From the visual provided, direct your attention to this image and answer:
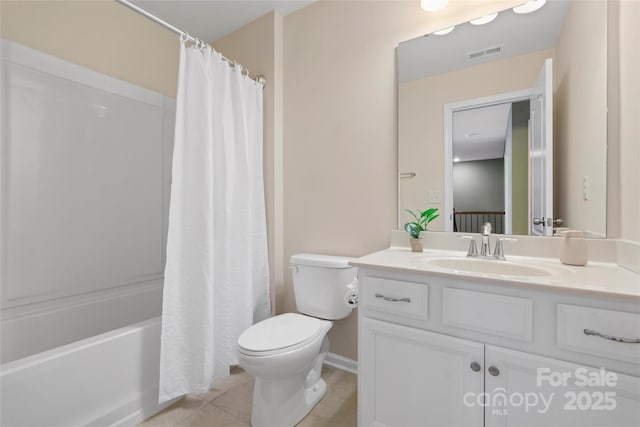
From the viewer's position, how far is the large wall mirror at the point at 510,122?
1.25m

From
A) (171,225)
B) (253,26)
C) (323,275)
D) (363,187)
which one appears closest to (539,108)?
(363,187)

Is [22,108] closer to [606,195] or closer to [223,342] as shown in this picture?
[223,342]

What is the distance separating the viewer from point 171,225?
147 centimetres

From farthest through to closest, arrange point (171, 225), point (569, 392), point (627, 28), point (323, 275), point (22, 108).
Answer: point (323, 275), point (22, 108), point (171, 225), point (627, 28), point (569, 392)

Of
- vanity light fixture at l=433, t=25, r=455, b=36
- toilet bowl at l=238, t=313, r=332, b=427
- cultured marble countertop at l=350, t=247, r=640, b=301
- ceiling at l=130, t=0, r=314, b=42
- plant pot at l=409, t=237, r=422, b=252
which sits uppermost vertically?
ceiling at l=130, t=0, r=314, b=42

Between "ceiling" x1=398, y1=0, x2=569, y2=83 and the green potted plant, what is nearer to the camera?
"ceiling" x1=398, y1=0, x2=569, y2=83

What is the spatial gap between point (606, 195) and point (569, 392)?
821 mm

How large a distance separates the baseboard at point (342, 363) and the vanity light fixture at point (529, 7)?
6.98 ft

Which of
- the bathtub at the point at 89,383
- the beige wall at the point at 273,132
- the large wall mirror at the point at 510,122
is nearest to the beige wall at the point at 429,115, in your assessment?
the large wall mirror at the point at 510,122

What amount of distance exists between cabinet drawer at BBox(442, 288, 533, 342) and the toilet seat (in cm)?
68

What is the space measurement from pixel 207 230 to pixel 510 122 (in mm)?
1646

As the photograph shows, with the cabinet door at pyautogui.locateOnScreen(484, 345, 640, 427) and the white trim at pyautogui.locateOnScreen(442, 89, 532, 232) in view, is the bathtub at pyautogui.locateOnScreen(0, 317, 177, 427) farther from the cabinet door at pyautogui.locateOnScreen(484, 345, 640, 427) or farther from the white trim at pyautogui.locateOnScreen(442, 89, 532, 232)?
the white trim at pyautogui.locateOnScreen(442, 89, 532, 232)

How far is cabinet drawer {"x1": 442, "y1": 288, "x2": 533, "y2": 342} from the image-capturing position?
36.2 inches

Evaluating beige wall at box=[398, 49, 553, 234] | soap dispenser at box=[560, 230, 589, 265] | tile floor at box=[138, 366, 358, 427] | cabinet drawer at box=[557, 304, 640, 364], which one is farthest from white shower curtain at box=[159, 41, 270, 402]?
soap dispenser at box=[560, 230, 589, 265]
